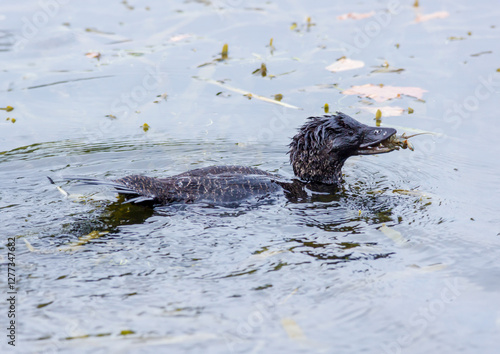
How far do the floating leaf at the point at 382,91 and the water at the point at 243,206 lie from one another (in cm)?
11

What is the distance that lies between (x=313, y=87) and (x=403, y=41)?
2.61m

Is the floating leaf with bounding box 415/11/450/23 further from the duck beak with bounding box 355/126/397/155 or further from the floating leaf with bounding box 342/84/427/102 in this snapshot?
the duck beak with bounding box 355/126/397/155

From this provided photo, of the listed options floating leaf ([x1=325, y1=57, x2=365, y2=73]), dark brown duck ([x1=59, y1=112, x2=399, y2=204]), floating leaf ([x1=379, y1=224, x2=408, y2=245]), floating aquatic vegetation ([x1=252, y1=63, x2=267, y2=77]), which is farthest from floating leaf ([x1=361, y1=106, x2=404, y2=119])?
floating leaf ([x1=379, y1=224, x2=408, y2=245])

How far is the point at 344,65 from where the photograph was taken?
34.6ft

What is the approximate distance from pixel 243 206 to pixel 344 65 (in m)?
4.61

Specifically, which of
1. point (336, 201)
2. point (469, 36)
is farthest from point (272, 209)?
point (469, 36)

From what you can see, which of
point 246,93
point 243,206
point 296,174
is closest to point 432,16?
point 246,93

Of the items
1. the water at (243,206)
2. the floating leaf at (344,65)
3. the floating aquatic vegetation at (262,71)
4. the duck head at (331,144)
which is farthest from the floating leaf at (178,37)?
the duck head at (331,144)

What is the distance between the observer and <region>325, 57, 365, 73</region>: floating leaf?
1049cm

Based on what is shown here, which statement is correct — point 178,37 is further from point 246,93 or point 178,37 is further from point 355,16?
point 355,16

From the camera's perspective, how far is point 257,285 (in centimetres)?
522

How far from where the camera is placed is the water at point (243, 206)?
4.77 m

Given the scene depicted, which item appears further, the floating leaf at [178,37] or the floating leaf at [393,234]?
the floating leaf at [178,37]

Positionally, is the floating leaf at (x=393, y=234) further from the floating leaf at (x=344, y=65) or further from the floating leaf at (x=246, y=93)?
the floating leaf at (x=344, y=65)
